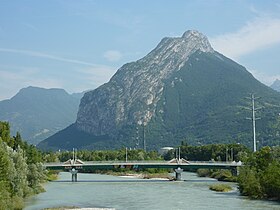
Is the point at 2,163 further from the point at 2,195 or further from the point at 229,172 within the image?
the point at 229,172

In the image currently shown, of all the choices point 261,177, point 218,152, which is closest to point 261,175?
Answer: point 261,177

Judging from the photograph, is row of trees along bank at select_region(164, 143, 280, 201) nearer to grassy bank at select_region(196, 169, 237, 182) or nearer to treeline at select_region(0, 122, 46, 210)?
grassy bank at select_region(196, 169, 237, 182)

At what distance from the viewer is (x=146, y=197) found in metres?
80.6

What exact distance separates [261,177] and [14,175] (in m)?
34.8

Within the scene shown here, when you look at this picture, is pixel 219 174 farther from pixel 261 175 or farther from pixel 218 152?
pixel 261 175

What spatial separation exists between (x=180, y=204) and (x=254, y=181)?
15.6 metres

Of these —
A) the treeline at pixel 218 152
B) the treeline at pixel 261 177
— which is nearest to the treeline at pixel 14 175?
the treeline at pixel 261 177

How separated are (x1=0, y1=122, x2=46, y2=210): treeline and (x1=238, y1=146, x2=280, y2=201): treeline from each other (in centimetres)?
3307

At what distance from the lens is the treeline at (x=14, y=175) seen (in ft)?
182

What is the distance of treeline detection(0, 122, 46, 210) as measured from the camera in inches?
2190

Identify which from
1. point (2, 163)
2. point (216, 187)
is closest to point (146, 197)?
point (216, 187)

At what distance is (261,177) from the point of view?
75312mm

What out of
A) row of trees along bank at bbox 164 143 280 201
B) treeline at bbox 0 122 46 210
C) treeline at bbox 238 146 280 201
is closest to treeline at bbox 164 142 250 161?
row of trees along bank at bbox 164 143 280 201

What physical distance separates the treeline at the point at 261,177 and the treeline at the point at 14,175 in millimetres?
33071
